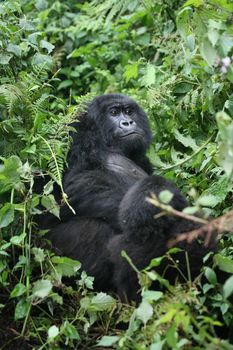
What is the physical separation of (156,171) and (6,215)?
1785 millimetres

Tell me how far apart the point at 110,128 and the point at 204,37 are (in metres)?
2.06

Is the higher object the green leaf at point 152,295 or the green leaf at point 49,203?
the green leaf at point 152,295

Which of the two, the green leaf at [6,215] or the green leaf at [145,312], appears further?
the green leaf at [6,215]

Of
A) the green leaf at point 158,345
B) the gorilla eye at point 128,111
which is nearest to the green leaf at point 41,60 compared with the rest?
the gorilla eye at point 128,111

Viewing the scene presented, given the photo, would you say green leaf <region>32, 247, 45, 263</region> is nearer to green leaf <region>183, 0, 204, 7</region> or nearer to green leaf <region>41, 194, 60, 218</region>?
green leaf <region>41, 194, 60, 218</region>

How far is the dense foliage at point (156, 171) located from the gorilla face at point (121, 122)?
0.18 metres

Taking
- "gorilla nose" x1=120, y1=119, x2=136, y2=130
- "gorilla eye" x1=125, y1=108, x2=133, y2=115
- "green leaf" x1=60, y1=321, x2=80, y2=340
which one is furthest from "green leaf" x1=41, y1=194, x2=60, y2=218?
"gorilla eye" x1=125, y1=108, x2=133, y2=115

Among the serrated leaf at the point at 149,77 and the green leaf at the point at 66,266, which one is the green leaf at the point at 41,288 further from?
the serrated leaf at the point at 149,77

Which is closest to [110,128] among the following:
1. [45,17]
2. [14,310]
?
[14,310]

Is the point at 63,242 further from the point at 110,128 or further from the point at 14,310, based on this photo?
the point at 110,128

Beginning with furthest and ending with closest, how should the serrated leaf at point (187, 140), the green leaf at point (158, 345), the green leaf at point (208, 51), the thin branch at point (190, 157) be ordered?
the serrated leaf at point (187, 140) < the thin branch at point (190, 157) < the green leaf at point (208, 51) < the green leaf at point (158, 345)

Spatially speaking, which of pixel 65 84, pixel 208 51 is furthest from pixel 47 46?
pixel 65 84

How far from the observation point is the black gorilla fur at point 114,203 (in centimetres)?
417

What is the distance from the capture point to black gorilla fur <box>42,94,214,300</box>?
13.7 ft
